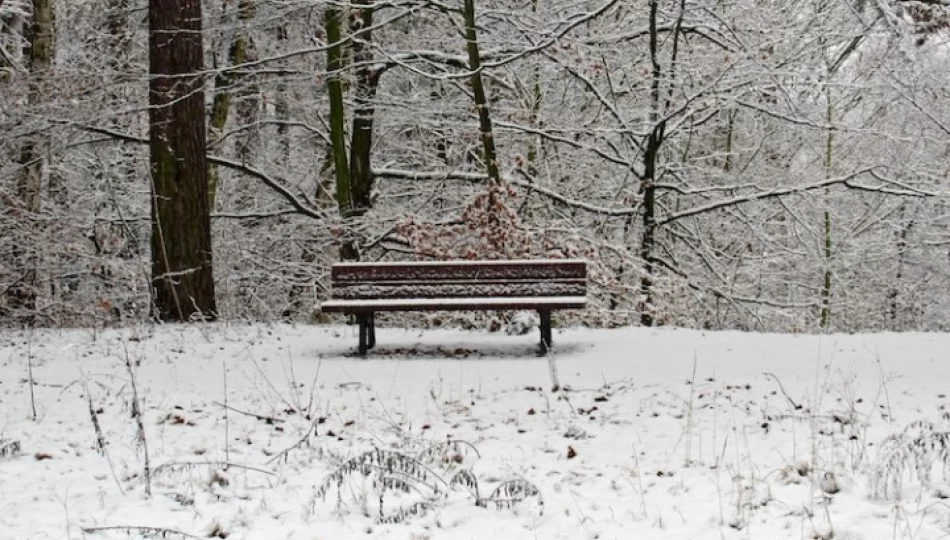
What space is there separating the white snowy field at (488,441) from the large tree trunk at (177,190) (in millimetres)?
1179

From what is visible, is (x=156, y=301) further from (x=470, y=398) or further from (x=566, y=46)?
(x=566, y=46)

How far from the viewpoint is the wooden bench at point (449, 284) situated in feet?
28.3

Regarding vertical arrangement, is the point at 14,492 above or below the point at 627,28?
below

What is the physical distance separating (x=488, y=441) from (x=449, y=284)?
10.9 ft

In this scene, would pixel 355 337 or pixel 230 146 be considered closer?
pixel 355 337

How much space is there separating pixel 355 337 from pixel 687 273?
5022mm

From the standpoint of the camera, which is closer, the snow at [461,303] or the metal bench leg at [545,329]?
the snow at [461,303]

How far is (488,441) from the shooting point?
564cm

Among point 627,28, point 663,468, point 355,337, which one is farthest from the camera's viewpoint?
point 627,28

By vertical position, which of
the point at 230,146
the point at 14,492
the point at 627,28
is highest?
the point at 627,28

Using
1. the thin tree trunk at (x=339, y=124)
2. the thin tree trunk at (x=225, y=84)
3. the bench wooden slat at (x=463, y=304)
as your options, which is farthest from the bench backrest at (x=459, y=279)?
the thin tree trunk at (x=225, y=84)

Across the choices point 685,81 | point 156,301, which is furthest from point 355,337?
point 685,81

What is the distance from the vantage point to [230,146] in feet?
57.7

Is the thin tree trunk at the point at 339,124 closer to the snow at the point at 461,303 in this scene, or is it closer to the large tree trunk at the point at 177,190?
the large tree trunk at the point at 177,190
